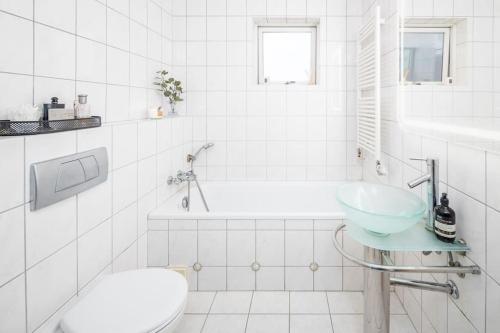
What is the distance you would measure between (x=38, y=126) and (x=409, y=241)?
1.38 meters

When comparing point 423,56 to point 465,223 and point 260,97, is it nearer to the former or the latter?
point 465,223

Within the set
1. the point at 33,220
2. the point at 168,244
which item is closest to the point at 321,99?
the point at 168,244

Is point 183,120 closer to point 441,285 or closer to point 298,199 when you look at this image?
point 298,199

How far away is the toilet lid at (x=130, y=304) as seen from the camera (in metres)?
1.12

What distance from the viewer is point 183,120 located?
2.95 metres

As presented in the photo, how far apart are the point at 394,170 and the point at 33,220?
196 centimetres

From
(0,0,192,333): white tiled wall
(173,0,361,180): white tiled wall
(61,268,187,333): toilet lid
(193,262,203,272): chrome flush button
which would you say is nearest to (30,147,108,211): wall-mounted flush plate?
(0,0,192,333): white tiled wall

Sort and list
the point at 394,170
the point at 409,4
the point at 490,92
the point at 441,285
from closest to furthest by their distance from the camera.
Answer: the point at 490,92
the point at 441,285
the point at 409,4
the point at 394,170

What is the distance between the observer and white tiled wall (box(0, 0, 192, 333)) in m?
1.12

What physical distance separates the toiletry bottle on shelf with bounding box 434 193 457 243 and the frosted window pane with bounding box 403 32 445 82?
0.58 m

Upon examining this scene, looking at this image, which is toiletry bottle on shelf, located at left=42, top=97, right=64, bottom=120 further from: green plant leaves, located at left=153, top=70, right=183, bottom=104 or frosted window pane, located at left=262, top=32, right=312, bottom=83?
frosted window pane, located at left=262, top=32, right=312, bottom=83

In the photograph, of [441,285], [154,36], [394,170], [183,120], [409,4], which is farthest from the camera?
[183,120]

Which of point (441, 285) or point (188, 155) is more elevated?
point (188, 155)

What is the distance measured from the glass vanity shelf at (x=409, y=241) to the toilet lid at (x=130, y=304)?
2.47 ft
